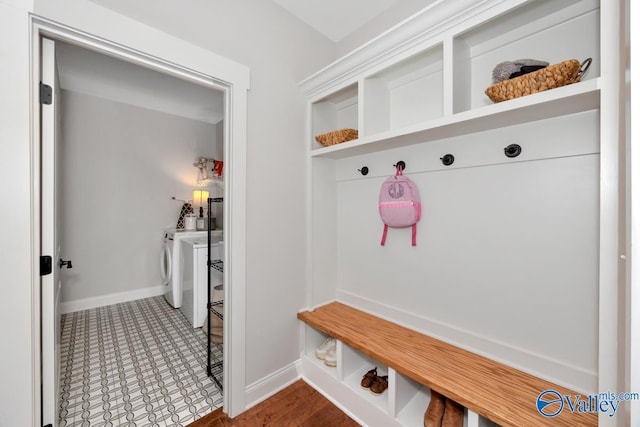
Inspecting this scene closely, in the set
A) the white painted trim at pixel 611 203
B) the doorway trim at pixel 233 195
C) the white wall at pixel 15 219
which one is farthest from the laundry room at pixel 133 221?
the white painted trim at pixel 611 203

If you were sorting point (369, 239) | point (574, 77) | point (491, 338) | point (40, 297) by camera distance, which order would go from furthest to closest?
point (369, 239)
point (491, 338)
point (40, 297)
point (574, 77)

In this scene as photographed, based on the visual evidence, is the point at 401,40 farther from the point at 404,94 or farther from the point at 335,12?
the point at 335,12

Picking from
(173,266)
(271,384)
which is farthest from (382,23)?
(173,266)

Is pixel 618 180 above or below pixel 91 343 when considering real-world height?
above

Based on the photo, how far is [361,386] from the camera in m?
1.59

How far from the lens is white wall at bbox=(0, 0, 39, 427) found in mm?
946

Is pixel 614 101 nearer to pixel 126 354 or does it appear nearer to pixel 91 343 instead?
pixel 126 354

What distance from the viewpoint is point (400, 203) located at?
1628 mm

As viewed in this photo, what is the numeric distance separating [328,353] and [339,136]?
1.52 meters

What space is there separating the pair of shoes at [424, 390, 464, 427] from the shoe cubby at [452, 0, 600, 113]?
1.45 m

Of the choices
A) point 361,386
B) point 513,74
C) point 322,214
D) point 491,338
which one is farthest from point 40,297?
point 513,74

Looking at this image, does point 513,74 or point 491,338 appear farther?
point 491,338

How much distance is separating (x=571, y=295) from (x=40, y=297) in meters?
2.30

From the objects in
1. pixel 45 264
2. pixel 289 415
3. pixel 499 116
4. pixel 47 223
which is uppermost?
pixel 499 116
